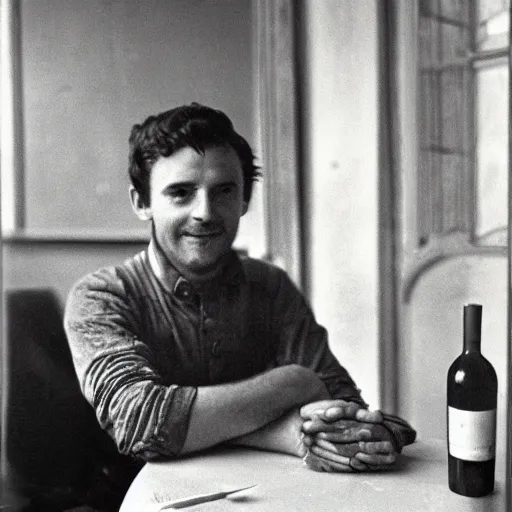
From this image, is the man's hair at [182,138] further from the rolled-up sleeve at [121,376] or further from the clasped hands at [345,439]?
the clasped hands at [345,439]

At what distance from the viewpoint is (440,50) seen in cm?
119

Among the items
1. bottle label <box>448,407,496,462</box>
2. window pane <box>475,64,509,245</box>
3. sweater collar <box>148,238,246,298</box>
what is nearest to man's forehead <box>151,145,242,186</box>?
sweater collar <box>148,238,246,298</box>

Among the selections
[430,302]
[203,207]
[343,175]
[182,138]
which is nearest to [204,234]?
[203,207]

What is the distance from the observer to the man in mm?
1188

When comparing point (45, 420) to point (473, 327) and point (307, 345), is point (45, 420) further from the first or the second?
point (473, 327)

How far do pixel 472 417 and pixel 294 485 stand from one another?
321 millimetres

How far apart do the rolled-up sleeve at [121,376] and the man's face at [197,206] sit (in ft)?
0.44

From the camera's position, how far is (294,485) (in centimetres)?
114

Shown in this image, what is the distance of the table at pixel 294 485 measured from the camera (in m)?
1.10

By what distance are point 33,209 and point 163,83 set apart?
355mm

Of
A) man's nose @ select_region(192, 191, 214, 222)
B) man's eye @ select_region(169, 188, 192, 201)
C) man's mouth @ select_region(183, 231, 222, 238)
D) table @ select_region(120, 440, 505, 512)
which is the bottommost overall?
table @ select_region(120, 440, 505, 512)

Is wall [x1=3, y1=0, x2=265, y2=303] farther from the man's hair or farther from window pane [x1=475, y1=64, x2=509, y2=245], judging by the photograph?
window pane [x1=475, y1=64, x2=509, y2=245]

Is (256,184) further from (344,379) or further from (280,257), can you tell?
(344,379)

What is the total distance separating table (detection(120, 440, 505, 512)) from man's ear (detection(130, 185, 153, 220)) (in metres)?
0.45
